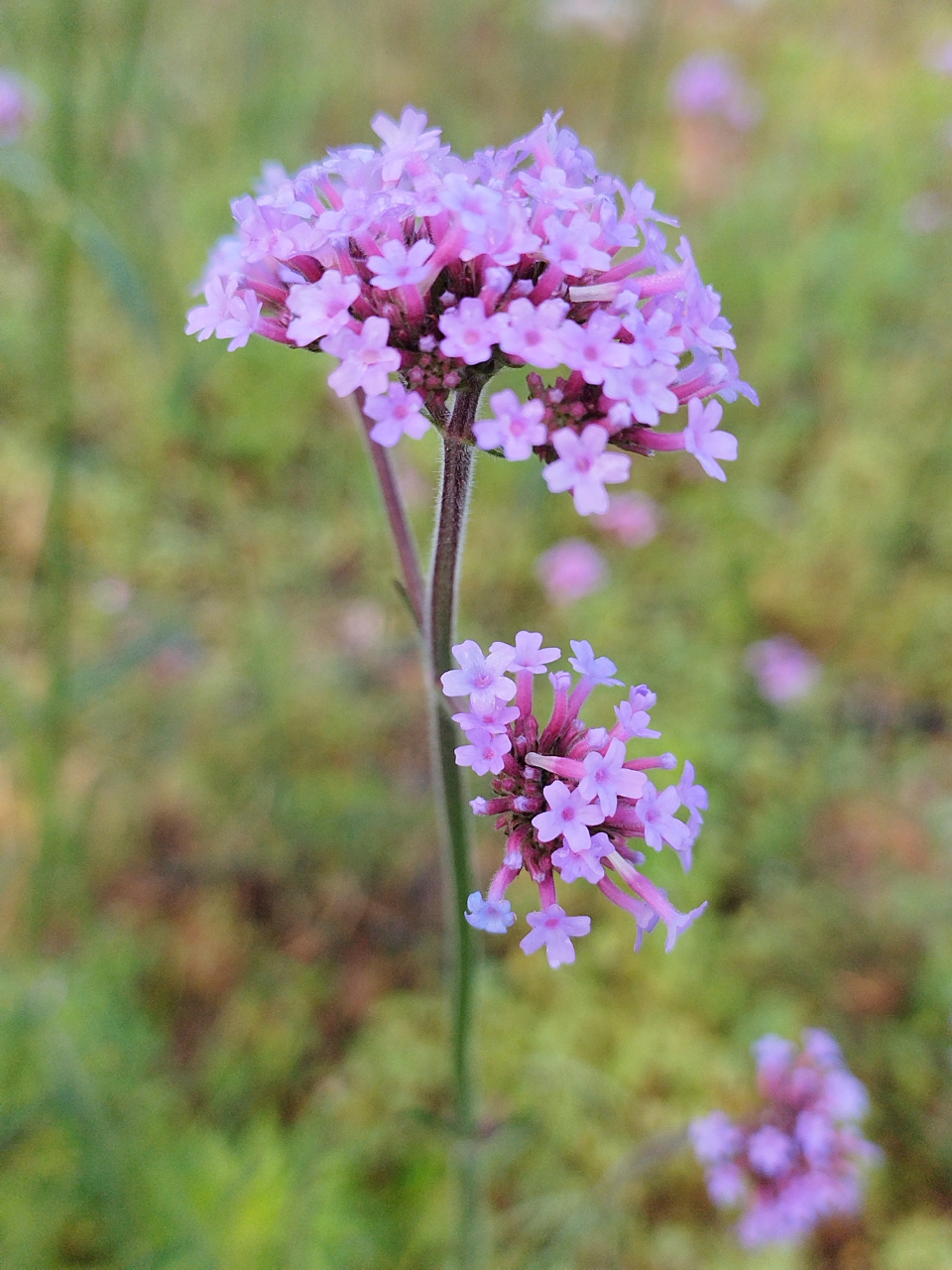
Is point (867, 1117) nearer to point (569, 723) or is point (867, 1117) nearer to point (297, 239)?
point (569, 723)

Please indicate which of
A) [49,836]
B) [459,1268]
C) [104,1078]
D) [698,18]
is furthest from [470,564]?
[698,18]

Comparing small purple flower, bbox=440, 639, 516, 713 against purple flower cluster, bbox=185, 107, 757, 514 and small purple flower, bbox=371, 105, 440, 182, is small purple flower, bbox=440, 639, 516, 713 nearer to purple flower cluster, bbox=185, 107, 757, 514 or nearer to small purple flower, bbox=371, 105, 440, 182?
purple flower cluster, bbox=185, 107, 757, 514

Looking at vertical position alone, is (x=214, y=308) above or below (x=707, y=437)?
above

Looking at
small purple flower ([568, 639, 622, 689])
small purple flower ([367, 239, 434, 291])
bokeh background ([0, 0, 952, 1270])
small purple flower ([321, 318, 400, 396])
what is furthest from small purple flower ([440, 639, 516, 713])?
bokeh background ([0, 0, 952, 1270])

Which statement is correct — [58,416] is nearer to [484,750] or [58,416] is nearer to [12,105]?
[12,105]

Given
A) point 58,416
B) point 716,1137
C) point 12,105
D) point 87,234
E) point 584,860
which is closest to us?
point 584,860

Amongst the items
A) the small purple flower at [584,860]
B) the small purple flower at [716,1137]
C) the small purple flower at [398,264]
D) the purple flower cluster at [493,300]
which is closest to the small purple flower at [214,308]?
the purple flower cluster at [493,300]

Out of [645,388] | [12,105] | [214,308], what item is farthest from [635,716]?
[12,105]
